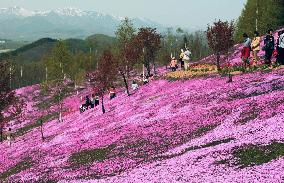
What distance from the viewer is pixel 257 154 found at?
18984mm

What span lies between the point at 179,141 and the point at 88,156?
301 inches

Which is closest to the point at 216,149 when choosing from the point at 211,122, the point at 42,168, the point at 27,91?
the point at 211,122

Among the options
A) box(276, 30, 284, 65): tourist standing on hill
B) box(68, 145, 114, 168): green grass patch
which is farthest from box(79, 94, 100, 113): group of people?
box(276, 30, 284, 65): tourist standing on hill

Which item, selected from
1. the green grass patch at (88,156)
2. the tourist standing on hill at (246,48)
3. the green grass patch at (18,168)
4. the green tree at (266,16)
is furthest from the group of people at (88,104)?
the green tree at (266,16)

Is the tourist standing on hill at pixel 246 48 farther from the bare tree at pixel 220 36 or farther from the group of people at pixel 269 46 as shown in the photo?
the bare tree at pixel 220 36

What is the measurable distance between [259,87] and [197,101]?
17.0 feet

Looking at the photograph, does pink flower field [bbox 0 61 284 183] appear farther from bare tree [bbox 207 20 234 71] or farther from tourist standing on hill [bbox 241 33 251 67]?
bare tree [bbox 207 20 234 71]

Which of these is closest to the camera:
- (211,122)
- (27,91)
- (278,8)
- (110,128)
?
(211,122)

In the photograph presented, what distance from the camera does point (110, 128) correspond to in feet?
127

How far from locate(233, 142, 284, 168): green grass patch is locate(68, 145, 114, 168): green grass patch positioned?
1186 cm

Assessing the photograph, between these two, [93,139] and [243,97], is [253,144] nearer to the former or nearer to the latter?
[243,97]

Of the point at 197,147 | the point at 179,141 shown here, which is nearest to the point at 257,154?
the point at 197,147

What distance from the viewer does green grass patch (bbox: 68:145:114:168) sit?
29.6 m

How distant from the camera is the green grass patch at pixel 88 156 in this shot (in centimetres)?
2963
